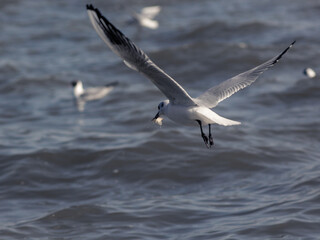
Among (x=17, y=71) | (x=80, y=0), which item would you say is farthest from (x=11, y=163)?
(x=80, y=0)

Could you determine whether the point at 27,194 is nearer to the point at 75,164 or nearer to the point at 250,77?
the point at 75,164

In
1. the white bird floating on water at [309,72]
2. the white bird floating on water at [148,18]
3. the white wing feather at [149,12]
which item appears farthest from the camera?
the white wing feather at [149,12]

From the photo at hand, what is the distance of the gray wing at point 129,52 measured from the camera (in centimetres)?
484

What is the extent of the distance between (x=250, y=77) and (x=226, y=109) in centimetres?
454

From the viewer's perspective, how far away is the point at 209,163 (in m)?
8.77

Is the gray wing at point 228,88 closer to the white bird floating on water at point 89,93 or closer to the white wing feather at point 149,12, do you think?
the white bird floating on water at point 89,93

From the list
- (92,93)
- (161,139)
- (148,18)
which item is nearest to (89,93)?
(92,93)

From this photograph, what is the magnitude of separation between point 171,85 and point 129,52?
24.1 inches

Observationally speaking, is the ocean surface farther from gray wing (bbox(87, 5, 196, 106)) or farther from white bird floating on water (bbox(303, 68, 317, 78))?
gray wing (bbox(87, 5, 196, 106))

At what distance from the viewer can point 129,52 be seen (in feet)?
16.6

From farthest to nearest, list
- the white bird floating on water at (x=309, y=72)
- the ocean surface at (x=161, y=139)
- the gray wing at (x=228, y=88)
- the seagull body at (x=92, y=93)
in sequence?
the white bird floating on water at (x=309, y=72) → the seagull body at (x=92, y=93) → the ocean surface at (x=161, y=139) → the gray wing at (x=228, y=88)

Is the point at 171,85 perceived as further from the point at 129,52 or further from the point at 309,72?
the point at 309,72

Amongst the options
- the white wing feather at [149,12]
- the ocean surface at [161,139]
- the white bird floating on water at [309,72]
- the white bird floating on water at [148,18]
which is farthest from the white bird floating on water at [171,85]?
the white wing feather at [149,12]

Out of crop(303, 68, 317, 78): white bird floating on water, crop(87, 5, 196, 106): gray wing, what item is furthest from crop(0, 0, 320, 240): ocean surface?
crop(87, 5, 196, 106): gray wing
